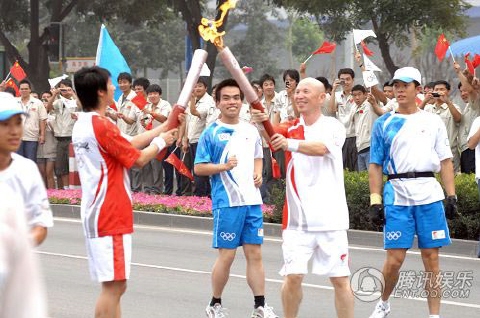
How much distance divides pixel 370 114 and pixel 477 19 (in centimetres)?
4821

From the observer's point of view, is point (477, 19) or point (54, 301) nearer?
point (54, 301)

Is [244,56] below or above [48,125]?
above

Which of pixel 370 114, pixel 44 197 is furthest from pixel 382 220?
pixel 370 114

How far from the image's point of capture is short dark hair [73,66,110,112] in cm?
688

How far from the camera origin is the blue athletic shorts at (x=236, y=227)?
8.91 meters

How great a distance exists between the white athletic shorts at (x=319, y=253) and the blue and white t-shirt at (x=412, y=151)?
830 mm

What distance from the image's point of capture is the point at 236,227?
8898 mm

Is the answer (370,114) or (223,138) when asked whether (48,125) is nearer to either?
(370,114)

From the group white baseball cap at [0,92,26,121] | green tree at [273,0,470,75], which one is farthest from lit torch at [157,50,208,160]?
green tree at [273,0,470,75]

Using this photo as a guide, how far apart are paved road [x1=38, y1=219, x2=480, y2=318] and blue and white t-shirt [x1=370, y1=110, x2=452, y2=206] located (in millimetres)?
1065

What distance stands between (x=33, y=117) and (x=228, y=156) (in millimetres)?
12116

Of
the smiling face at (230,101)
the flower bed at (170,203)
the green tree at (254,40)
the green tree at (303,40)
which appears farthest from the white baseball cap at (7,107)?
the green tree at (303,40)

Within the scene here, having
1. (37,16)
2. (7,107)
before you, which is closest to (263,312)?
(7,107)

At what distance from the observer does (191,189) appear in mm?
19078
